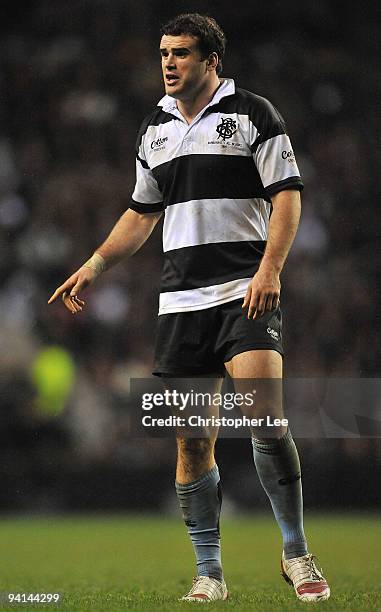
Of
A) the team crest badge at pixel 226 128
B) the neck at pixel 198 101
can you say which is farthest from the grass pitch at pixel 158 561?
the neck at pixel 198 101

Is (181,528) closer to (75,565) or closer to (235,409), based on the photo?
(75,565)

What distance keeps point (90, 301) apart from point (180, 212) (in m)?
4.46

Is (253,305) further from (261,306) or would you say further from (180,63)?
(180,63)

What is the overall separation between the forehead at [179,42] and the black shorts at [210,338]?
82 centimetres

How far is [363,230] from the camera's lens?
7418 mm

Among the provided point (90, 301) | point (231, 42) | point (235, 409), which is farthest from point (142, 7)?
point (235, 409)

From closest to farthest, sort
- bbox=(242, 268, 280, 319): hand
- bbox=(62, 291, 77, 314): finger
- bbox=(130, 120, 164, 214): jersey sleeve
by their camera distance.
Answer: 1. bbox=(242, 268, 280, 319): hand
2. bbox=(62, 291, 77, 314): finger
3. bbox=(130, 120, 164, 214): jersey sleeve

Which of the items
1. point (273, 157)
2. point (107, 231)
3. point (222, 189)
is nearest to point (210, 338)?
point (222, 189)

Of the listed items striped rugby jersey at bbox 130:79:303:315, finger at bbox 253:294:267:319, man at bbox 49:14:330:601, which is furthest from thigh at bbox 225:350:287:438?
striped rugby jersey at bbox 130:79:303:315

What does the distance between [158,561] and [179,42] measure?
2.48 meters

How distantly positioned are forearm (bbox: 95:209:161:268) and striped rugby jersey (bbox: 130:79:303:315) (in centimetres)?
25

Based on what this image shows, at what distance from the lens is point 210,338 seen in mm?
3209

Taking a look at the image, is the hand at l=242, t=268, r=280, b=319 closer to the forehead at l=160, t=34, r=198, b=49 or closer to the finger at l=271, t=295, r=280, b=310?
the finger at l=271, t=295, r=280, b=310

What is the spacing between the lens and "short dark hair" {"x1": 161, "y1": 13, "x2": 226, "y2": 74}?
3.23 meters
